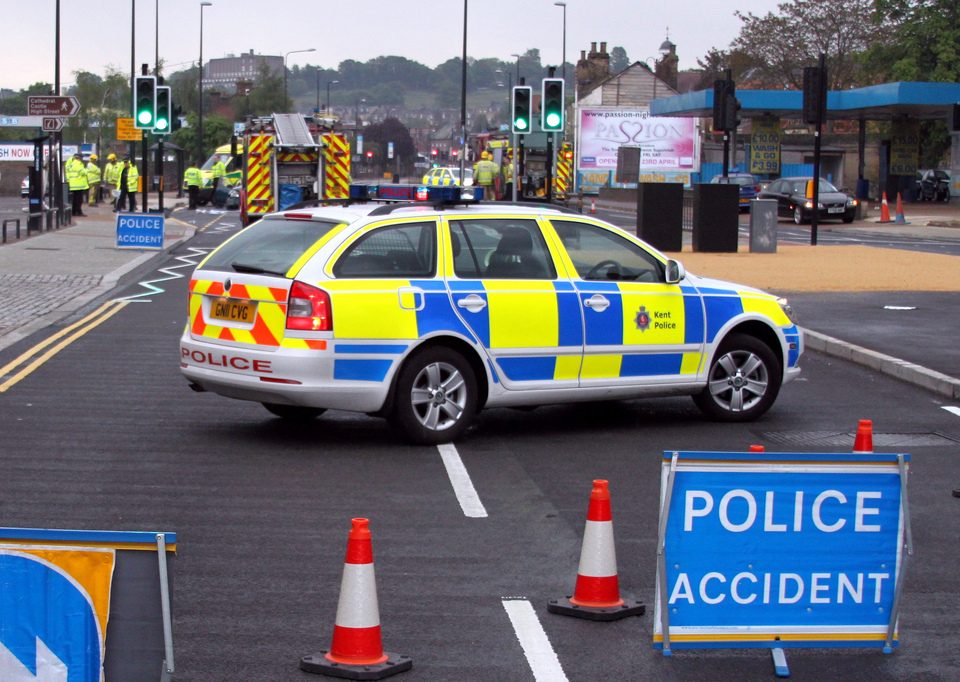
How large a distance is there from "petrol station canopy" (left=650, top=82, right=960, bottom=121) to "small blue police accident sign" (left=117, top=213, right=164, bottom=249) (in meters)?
30.2

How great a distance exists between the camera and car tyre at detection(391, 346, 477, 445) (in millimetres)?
9688

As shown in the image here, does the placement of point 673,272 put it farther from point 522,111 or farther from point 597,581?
point 522,111

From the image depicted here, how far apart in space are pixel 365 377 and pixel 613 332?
1.89 metres

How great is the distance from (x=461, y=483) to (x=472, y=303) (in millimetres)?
1590

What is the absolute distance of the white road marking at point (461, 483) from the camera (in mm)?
8062

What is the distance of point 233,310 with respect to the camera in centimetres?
989

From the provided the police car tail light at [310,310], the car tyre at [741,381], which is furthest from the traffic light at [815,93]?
the police car tail light at [310,310]

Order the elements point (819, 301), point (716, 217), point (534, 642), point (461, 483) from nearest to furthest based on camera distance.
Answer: point (534, 642) → point (461, 483) → point (819, 301) → point (716, 217)

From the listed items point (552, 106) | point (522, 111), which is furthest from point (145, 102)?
point (552, 106)

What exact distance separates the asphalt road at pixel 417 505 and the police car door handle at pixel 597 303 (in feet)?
2.98

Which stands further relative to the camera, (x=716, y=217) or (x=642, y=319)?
(x=716, y=217)

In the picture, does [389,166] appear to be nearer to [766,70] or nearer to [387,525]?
[766,70]

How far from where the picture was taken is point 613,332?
34.2 ft

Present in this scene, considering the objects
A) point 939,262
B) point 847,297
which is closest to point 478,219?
A: point 847,297
